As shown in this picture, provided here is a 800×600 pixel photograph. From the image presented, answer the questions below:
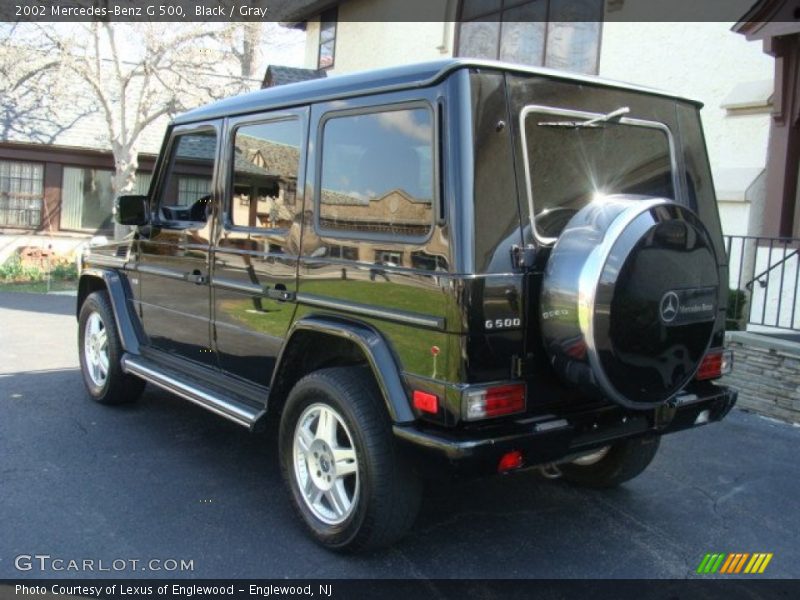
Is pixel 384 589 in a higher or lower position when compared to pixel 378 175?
lower

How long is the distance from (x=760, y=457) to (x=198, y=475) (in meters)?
3.81

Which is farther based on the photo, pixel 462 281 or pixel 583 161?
pixel 583 161

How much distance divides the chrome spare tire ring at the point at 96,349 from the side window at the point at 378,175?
113 inches

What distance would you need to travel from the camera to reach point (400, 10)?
46.2ft

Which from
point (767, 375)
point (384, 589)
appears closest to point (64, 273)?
point (767, 375)

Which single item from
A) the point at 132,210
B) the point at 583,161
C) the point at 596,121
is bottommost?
the point at 132,210

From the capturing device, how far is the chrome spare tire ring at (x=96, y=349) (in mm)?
5762

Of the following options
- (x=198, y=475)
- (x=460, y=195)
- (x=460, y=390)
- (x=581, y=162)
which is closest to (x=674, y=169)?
(x=581, y=162)

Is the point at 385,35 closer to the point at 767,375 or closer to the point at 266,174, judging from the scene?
the point at 767,375

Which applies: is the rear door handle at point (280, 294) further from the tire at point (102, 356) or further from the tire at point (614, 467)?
the tire at point (102, 356)

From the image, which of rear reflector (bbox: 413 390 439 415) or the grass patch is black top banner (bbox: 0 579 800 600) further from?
the grass patch

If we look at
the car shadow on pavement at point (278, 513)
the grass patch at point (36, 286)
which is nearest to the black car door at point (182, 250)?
the car shadow on pavement at point (278, 513)

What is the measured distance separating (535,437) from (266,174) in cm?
212

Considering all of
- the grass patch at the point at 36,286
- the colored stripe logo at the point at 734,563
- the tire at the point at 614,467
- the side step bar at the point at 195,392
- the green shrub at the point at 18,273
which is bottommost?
the grass patch at the point at 36,286
